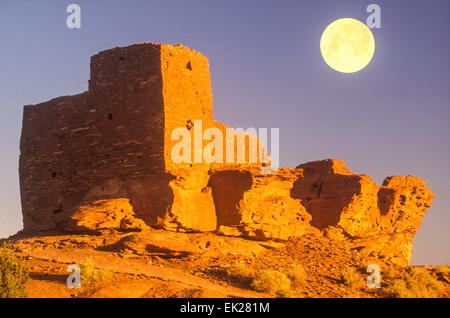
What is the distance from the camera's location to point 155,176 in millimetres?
17750

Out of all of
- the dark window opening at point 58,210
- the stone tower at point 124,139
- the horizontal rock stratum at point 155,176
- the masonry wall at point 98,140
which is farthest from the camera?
the dark window opening at point 58,210

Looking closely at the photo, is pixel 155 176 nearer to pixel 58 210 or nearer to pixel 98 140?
pixel 98 140

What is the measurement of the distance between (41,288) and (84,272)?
44.4 inches

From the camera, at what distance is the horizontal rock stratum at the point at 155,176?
1775cm

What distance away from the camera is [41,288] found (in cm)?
1266

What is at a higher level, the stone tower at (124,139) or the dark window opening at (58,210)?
the stone tower at (124,139)

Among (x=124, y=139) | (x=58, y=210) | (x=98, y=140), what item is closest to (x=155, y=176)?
(x=124, y=139)

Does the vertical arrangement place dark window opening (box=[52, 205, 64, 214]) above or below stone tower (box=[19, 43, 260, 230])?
below

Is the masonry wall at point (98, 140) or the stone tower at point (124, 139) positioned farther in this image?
the masonry wall at point (98, 140)

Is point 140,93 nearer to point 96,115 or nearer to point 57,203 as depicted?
point 96,115

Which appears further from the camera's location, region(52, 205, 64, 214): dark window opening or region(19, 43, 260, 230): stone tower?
region(52, 205, 64, 214): dark window opening

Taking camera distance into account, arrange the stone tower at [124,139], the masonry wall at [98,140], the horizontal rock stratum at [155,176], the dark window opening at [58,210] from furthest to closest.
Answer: the dark window opening at [58,210] → the masonry wall at [98,140] → the stone tower at [124,139] → the horizontal rock stratum at [155,176]

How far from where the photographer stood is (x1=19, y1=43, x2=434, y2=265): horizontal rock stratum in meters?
17.8
